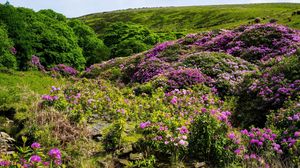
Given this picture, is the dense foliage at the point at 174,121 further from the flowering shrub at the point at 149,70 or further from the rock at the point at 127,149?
the flowering shrub at the point at 149,70

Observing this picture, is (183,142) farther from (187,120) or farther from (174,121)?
(187,120)

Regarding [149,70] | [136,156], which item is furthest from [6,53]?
[136,156]

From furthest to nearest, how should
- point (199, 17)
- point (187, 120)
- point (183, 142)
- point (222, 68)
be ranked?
point (199, 17) → point (222, 68) → point (187, 120) → point (183, 142)

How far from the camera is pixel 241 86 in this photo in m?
13.6

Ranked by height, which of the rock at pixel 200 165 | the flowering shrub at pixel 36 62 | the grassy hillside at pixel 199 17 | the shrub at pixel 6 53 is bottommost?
the grassy hillside at pixel 199 17

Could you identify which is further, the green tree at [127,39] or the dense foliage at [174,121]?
the green tree at [127,39]

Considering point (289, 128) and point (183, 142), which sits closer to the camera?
point (183, 142)

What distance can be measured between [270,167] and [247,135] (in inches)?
42.4

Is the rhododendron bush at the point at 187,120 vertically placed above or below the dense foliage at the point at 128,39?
above

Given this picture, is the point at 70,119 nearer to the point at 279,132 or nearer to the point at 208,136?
the point at 208,136

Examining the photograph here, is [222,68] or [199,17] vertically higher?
[222,68]

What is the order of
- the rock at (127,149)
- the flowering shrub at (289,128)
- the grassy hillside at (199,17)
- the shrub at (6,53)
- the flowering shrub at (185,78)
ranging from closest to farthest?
the flowering shrub at (289,128)
the rock at (127,149)
the flowering shrub at (185,78)
the shrub at (6,53)
the grassy hillside at (199,17)

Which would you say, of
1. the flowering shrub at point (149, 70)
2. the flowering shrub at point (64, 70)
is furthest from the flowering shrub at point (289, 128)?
the flowering shrub at point (64, 70)

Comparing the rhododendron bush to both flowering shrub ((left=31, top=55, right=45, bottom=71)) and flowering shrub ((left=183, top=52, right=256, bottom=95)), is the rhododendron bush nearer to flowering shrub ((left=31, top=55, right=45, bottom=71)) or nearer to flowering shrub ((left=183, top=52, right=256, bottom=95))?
flowering shrub ((left=183, top=52, right=256, bottom=95))
